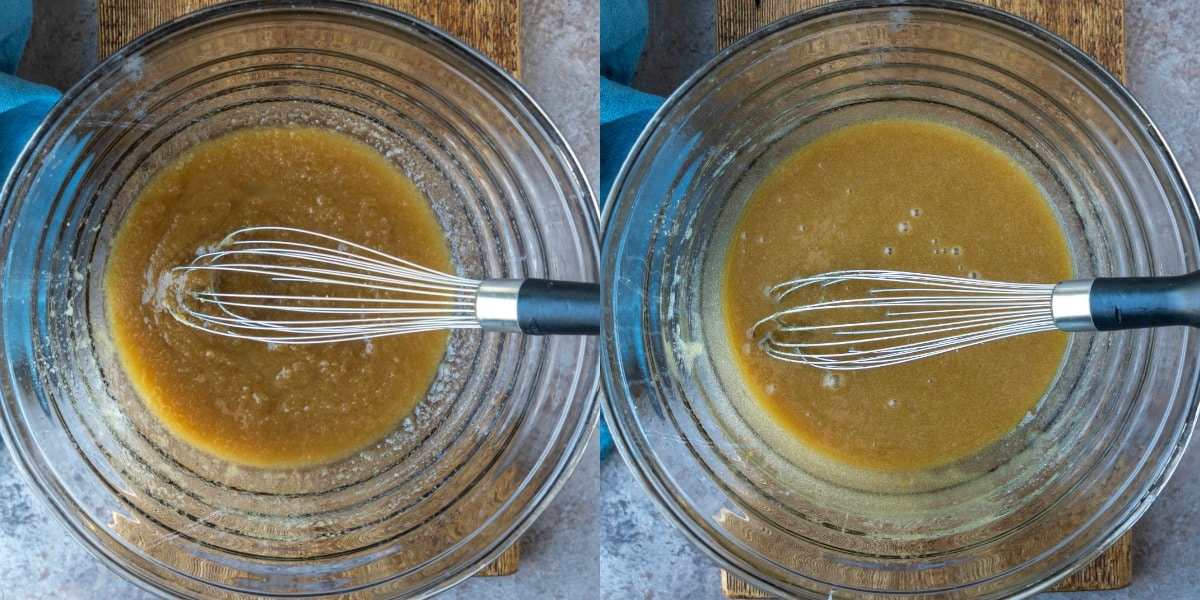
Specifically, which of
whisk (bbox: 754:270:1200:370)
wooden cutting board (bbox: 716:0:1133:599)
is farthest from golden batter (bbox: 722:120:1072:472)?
wooden cutting board (bbox: 716:0:1133:599)

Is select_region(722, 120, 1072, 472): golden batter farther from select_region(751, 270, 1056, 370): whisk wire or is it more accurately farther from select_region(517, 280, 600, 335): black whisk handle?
select_region(517, 280, 600, 335): black whisk handle

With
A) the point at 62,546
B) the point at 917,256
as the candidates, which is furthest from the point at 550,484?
the point at 62,546

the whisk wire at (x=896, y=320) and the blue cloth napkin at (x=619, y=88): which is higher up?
the blue cloth napkin at (x=619, y=88)

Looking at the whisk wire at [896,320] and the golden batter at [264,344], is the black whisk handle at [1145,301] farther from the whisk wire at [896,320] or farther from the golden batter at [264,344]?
the golden batter at [264,344]

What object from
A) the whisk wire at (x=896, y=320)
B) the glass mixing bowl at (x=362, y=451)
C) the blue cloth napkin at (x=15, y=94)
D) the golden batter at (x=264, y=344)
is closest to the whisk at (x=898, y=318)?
the whisk wire at (x=896, y=320)

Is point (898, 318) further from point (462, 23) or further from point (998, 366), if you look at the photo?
point (462, 23)

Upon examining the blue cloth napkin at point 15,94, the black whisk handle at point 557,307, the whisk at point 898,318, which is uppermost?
the blue cloth napkin at point 15,94
